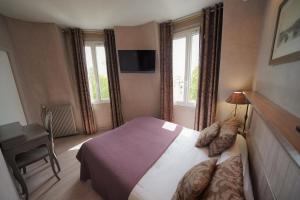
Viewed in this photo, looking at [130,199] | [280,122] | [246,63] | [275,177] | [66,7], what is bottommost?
[130,199]

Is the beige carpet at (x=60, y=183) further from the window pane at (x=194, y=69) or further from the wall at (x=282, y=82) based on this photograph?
the window pane at (x=194, y=69)

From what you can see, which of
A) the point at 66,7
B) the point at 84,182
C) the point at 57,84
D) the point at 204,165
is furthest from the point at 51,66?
the point at 204,165

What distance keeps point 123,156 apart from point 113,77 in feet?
7.46

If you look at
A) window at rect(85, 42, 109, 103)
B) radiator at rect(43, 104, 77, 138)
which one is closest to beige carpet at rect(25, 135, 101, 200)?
radiator at rect(43, 104, 77, 138)

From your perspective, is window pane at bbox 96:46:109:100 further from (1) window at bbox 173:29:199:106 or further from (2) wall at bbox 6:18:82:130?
(1) window at bbox 173:29:199:106

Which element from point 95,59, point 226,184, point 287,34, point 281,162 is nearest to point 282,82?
point 287,34

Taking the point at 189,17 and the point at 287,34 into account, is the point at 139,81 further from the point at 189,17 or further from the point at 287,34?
the point at 287,34

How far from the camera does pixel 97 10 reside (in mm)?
2297

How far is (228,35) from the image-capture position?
2.03 metres

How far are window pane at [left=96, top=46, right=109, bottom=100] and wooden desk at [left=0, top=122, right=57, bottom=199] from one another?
76.5 inches

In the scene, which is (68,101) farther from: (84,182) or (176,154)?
(176,154)

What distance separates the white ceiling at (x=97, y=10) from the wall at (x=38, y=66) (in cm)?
24

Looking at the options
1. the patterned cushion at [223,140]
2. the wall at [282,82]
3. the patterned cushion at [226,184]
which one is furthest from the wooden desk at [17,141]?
the wall at [282,82]

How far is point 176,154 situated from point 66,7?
289cm
